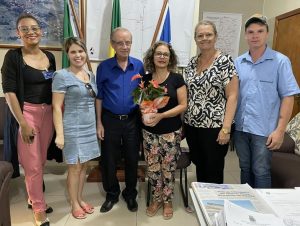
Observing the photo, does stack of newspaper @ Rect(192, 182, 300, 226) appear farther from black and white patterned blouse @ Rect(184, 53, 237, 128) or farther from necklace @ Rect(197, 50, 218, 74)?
necklace @ Rect(197, 50, 218, 74)

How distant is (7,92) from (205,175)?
4.95 ft

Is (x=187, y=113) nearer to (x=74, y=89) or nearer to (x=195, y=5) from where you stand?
(x=74, y=89)

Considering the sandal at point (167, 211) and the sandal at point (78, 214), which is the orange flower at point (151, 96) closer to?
the sandal at point (167, 211)

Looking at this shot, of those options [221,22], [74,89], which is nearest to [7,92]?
[74,89]

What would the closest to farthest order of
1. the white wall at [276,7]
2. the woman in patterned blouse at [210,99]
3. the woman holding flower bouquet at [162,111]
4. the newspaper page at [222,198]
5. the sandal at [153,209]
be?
the newspaper page at [222,198], the woman in patterned blouse at [210,99], the woman holding flower bouquet at [162,111], the sandal at [153,209], the white wall at [276,7]

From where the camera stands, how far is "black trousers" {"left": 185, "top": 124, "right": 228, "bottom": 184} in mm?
1863

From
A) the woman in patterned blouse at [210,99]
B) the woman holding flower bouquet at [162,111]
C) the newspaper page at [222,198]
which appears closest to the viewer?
the newspaper page at [222,198]

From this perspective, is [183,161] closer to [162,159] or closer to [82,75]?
[162,159]

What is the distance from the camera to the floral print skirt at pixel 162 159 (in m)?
1.99

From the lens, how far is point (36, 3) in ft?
8.87

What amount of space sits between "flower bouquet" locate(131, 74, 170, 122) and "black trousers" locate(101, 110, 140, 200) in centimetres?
24

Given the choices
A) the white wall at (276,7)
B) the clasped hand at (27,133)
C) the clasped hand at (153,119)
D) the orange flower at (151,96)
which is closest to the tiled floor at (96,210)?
the clasped hand at (27,133)

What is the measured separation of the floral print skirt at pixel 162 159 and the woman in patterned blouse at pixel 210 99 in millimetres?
160

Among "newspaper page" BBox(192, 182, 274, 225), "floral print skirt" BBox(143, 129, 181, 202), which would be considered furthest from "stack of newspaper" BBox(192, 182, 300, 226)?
"floral print skirt" BBox(143, 129, 181, 202)
